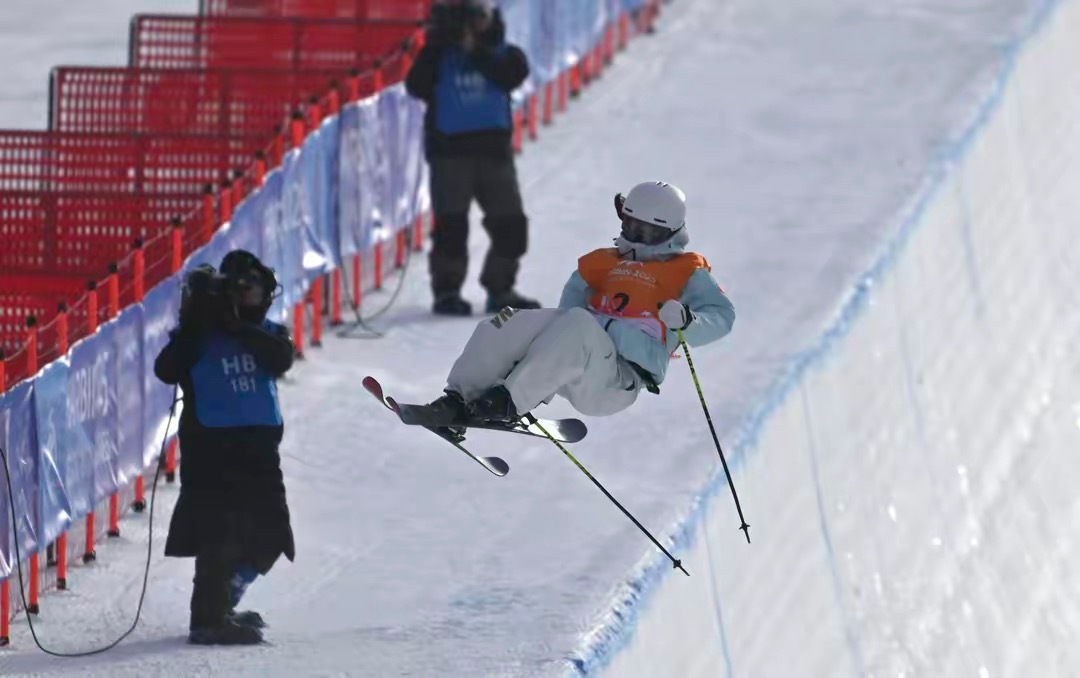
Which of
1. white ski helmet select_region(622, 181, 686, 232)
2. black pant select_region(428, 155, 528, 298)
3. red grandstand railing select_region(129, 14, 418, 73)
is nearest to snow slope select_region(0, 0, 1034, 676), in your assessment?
black pant select_region(428, 155, 528, 298)

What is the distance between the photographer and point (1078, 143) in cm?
1891

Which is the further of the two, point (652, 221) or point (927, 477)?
point (927, 477)

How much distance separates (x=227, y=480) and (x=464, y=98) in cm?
458

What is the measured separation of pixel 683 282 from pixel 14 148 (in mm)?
5710

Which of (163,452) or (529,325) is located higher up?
(529,325)

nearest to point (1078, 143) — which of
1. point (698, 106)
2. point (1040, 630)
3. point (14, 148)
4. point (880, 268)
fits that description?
point (698, 106)

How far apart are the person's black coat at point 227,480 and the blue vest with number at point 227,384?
0.10ft

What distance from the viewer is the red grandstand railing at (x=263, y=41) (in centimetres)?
1688

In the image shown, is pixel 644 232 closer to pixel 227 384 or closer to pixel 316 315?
pixel 227 384

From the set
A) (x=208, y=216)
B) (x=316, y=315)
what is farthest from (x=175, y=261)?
(x=316, y=315)

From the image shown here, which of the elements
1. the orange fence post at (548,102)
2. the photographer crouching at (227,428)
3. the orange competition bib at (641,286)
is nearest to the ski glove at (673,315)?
the orange competition bib at (641,286)

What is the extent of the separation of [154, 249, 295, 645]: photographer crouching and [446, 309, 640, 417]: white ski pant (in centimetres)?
102

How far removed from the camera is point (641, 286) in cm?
920

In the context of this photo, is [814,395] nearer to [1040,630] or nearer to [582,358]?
[1040,630]
